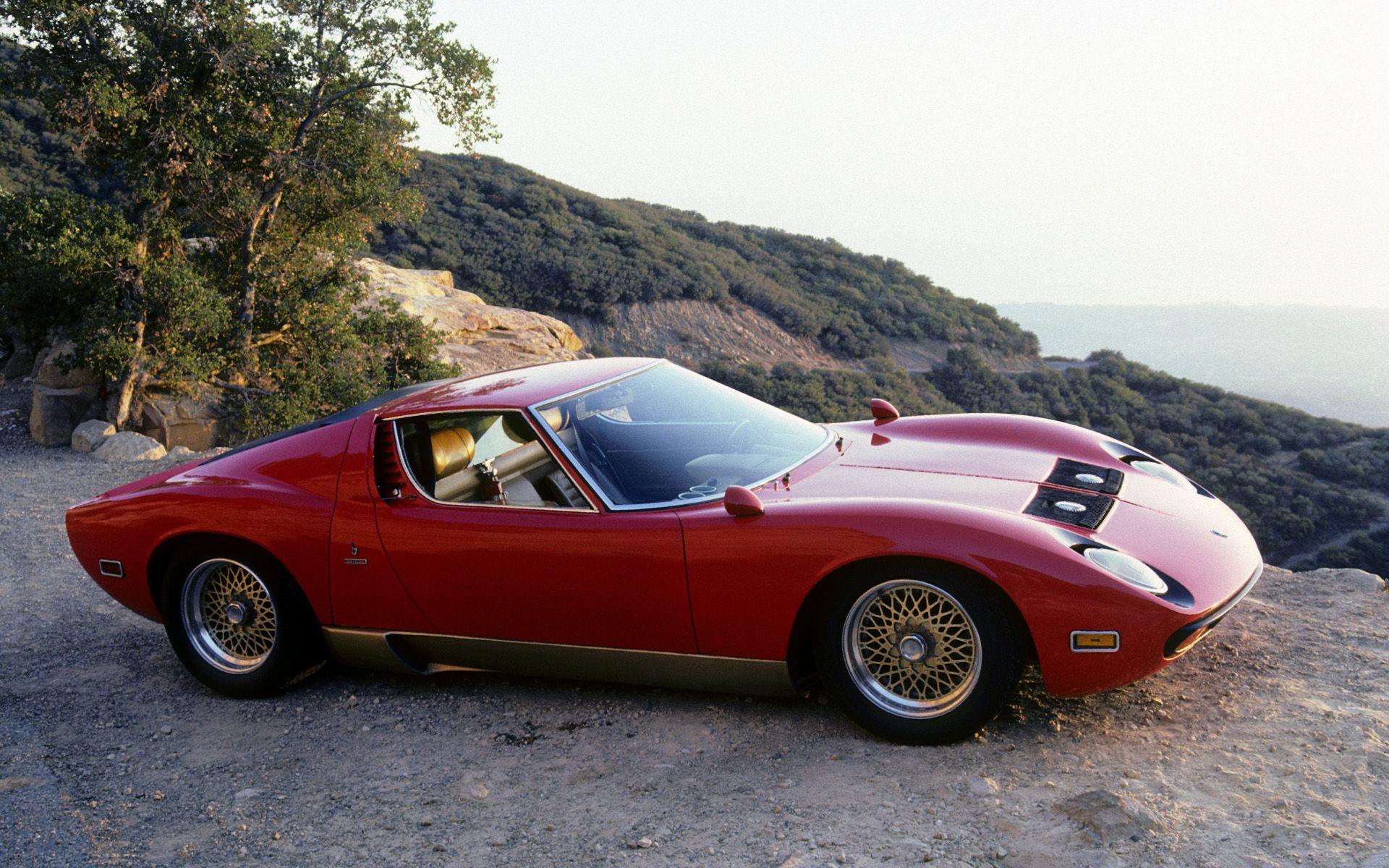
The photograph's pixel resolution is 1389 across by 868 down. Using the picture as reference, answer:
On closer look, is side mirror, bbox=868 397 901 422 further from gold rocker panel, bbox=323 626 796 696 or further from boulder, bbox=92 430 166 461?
boulder, bbox=92 430 166 461

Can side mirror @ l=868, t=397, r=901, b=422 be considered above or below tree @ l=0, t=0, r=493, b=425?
below

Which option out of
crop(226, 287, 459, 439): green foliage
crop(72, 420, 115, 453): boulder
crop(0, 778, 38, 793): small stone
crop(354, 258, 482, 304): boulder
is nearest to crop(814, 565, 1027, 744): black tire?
crop(0, 778, 38, 793): small stone

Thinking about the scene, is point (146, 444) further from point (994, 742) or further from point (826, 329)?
point (826, 329)

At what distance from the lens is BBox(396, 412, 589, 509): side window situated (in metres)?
3.99

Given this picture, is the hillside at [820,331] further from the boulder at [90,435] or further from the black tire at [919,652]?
the black tire at [919,652]

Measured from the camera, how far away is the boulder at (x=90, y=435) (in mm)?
11977

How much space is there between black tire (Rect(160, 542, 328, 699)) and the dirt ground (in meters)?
0.14

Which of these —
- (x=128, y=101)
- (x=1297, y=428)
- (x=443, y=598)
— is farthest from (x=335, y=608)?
(x=1297, y=428)

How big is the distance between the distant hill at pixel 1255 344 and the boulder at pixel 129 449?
4891 cm

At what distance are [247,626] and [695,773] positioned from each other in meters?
2.25

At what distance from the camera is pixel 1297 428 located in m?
23.0

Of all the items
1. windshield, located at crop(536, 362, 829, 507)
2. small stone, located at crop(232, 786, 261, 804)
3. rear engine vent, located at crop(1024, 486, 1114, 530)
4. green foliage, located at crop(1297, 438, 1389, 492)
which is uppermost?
windshield, located at crop(536, 362, 829, 507)

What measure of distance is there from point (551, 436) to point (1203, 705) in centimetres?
263

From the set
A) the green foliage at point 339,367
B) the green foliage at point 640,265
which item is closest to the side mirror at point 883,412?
the green foliage at point 339,367
